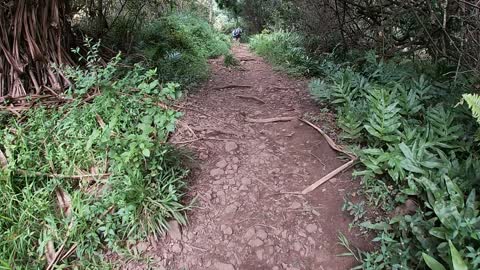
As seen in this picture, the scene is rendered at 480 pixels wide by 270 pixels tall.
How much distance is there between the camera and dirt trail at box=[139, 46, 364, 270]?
86.9 inches

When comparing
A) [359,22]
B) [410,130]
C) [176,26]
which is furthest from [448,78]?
[176,26]

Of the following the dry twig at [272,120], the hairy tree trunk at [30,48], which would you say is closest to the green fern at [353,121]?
the dry twig at [272,120]

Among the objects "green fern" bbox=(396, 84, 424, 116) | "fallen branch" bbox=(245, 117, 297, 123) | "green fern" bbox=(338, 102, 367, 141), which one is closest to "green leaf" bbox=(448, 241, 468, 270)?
"green fern" bbox=(338, 102, 367, 141)

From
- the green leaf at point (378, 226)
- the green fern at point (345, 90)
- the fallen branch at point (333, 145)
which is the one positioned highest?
the green fern at point (345, 90)

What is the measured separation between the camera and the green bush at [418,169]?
6.02 feet

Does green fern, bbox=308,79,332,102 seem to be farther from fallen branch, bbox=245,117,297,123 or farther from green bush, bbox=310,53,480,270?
fallen branch, bbox=245,117,297,123

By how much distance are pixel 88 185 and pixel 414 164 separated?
237cm

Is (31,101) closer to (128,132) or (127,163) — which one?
(128,132)

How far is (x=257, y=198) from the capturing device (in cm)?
262

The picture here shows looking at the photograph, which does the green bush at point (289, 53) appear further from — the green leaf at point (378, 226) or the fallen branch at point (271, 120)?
the green leaf at point (378, 226)

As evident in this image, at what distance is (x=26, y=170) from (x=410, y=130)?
2.95 metres

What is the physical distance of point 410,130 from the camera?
2605 mm

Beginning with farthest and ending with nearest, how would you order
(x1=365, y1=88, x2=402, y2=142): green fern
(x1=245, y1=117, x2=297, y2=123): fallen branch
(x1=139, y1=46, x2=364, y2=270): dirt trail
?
(x1=245, y1=117, x2=297, y2=123): fallen branch, (x1=365, y1=88, x2=402, y2=142): green fern, (x1=139, y1=46, x2=364, y2=270): dirt trail

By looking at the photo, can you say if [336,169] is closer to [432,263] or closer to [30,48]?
[432,263]
